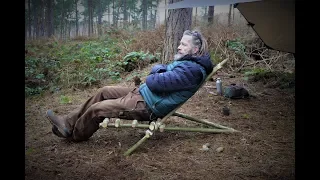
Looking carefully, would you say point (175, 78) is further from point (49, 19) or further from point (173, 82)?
point (49, 19)

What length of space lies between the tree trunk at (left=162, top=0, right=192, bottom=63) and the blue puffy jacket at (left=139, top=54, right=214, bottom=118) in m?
2.53

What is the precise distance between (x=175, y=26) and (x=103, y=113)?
9.59 ft

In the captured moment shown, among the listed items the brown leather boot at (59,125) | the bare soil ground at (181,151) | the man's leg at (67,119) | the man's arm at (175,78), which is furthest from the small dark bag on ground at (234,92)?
the brown leather boot at (59,125)

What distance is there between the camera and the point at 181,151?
270cm

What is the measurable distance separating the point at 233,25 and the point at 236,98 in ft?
12.1

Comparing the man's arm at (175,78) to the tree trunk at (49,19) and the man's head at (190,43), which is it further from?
the tree trunk at (49,19)

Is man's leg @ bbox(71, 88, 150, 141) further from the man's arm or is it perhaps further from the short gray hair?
the short gray hair

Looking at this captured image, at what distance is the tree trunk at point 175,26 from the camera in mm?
5070

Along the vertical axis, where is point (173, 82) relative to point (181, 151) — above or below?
above

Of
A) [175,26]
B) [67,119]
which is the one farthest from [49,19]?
[67,119]

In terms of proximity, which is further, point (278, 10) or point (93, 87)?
point (93, 87)

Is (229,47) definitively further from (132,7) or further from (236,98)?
(132,7)
